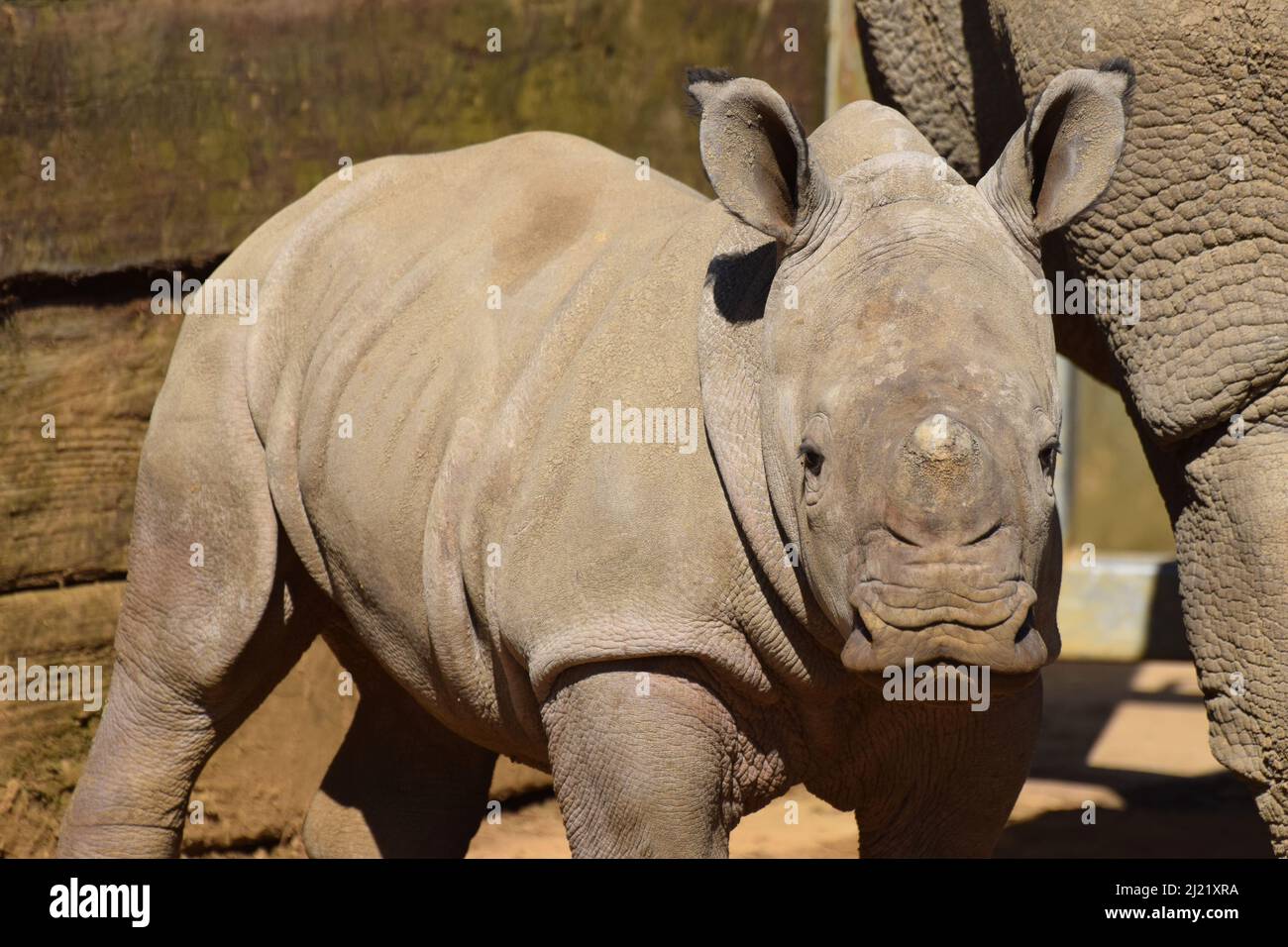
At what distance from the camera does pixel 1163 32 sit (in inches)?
180

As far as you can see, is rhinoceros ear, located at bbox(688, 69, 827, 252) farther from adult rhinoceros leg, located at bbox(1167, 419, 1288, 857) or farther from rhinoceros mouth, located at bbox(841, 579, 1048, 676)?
adult rhinoceros leg, located at bbox(1167, 419, 1288, 857)

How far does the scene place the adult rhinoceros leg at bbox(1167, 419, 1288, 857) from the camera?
4.56 metres

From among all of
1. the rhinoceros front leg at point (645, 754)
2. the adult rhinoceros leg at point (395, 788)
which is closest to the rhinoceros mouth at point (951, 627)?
the rhinoceros front leg at point (645, 754)

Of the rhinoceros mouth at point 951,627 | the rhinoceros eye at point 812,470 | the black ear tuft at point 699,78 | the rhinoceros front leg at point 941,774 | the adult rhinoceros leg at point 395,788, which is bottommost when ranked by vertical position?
the adult rhinoceros leg at point 395,788

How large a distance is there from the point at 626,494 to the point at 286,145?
2959mm

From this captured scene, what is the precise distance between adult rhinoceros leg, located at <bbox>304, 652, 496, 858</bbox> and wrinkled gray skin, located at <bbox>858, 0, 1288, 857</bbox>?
202 cm

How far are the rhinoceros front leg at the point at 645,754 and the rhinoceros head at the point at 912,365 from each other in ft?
1.26

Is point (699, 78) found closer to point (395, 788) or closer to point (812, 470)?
point (812, 470)

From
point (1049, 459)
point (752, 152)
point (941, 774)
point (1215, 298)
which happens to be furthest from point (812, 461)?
point (1215, 298)

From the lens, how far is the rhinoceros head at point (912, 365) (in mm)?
3248

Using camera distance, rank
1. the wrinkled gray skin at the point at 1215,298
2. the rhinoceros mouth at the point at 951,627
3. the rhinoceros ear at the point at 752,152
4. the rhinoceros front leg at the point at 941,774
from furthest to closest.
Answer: the wrinkled gray skin at the point at 1215,298, the rhinoceros front leg at the point at 941,774, the rhinoceros ear at the point at 752,152, the rhinoceros mouth at the point at 951,627

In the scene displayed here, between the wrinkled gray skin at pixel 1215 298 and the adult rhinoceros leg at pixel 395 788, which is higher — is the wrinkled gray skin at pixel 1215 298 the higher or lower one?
the higher one

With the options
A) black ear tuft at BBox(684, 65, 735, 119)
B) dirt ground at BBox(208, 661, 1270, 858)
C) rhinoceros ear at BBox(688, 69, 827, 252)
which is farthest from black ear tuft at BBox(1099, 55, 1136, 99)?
dirt ground at BBox(208, 661, 1270, 858)

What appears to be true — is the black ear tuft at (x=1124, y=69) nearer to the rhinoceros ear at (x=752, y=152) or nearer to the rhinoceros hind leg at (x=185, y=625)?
the rhinoceros ear at (x=752, y=152)
